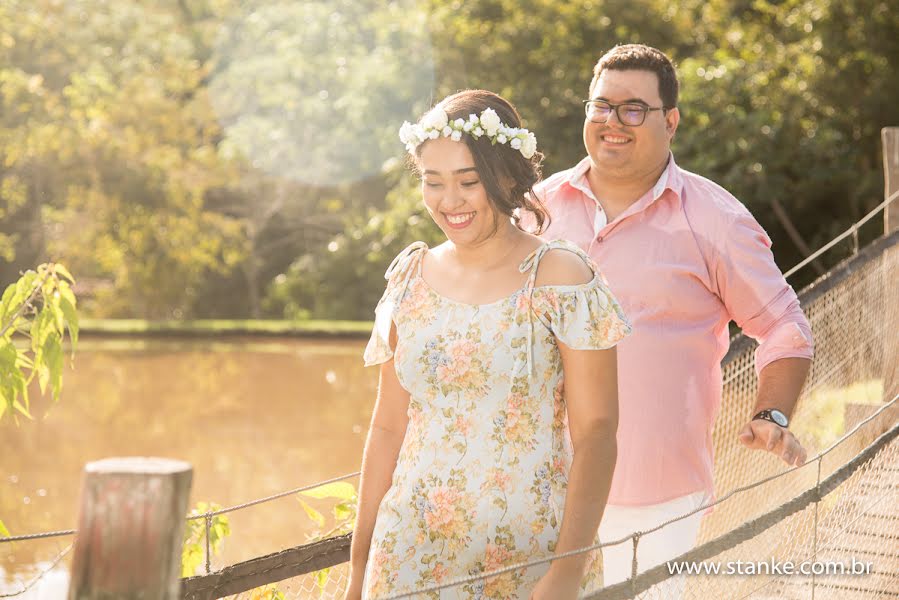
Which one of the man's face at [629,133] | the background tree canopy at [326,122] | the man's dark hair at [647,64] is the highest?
the background tree canopy at [326,122]

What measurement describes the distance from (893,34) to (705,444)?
11022 mm

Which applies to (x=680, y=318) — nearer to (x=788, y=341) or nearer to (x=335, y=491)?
(x=788, y=341)

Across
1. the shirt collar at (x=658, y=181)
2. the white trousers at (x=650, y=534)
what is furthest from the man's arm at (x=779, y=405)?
the shirt collar at (x=658, y=181)

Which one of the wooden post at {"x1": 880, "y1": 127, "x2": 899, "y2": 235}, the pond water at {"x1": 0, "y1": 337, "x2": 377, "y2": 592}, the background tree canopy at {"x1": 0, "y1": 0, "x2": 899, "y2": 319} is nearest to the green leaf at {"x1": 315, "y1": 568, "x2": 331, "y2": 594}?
the wooden post at {"x1": 880, "y1": 127, "x2": 899, "y2": 235}

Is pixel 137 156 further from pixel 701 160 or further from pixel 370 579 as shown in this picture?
pixel 370 579

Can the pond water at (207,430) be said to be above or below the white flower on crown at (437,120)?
below

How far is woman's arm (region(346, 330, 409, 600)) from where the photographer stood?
1832mm

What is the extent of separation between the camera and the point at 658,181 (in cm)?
229

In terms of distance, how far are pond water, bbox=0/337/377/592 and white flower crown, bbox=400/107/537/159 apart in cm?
445

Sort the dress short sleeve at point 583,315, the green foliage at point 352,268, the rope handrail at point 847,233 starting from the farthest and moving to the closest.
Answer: the green foliage at point 352,268 < the rope handrail at point 847,233 < the dress short sleeve at point 583,315

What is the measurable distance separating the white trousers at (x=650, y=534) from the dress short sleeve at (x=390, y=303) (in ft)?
2.06

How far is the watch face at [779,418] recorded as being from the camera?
204 centimetres

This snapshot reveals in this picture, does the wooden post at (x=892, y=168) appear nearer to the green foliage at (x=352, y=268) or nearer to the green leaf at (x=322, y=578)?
the green leaf at (x=322, y=578)

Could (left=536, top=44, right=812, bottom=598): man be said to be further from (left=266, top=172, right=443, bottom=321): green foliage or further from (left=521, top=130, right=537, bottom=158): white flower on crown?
(left=266, top=172, right=443, bottom=321): green foliage
